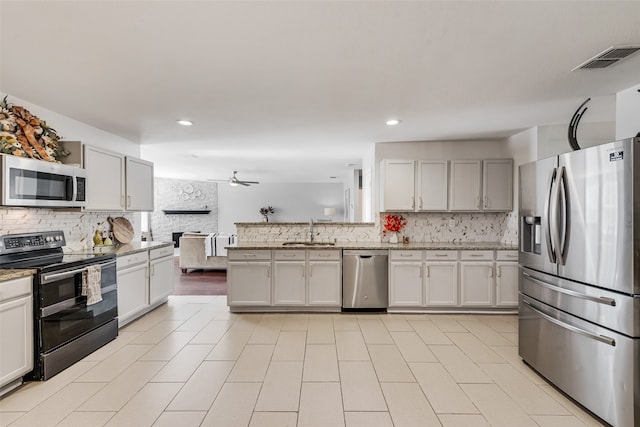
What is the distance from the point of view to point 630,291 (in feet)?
6.18

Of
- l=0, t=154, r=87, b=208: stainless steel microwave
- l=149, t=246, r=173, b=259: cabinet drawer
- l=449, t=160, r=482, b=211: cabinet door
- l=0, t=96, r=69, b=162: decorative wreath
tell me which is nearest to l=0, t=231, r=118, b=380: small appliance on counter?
l=0, t=154, r=87, b=208: stainless steel microwave

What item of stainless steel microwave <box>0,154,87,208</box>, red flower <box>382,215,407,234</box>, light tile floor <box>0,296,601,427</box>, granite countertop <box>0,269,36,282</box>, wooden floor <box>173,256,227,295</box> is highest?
stainless steel microwave <box>0,154,87,208</box>

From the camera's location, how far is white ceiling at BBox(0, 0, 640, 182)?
5.67 ft

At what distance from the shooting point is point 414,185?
461cm

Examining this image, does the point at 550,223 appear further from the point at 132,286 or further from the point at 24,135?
the point at 24,135

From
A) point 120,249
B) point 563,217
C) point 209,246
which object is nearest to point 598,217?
point 563,217

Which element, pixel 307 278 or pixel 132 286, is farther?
pixel 307 278

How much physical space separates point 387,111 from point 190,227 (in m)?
9.13

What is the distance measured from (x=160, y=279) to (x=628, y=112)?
5.46 meters

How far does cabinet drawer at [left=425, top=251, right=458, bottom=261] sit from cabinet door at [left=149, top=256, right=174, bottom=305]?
3.62 m

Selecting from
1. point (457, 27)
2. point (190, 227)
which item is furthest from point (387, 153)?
point (190, 227)

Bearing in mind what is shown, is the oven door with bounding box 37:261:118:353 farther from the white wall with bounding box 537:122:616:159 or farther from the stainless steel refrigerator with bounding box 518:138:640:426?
the white wall with bounding box 537:122:616:159

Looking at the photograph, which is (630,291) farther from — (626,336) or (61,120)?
(61,120)

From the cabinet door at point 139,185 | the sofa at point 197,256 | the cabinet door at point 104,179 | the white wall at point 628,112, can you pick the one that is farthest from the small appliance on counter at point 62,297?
the white wall at point 628,112
